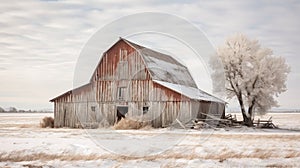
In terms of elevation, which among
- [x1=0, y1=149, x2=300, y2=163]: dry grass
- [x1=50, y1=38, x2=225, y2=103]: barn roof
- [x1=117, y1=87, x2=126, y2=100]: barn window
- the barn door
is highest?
[x1=50, y1=38, x2=225, y2=103]: barn roof

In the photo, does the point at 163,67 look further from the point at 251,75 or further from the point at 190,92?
the point at 251,75

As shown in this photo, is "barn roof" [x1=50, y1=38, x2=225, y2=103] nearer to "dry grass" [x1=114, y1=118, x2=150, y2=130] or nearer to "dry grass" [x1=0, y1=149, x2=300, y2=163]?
"dry grass" [x1=114, y1=118, x2=150, y2=130]

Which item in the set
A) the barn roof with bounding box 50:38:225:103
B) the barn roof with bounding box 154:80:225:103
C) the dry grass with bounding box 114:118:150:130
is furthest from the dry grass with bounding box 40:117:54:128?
the barn roof with bounding box 154:80:225:103

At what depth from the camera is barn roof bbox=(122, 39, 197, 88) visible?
3629 cm

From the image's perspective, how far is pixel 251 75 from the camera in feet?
Result: 137

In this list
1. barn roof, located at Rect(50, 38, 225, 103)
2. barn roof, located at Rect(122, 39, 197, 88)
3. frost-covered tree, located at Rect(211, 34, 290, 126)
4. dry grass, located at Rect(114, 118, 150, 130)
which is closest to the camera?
dry grass, located at Rect(114, 118, 150, 130)

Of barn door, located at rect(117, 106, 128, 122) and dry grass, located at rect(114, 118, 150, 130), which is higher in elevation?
barn door, located at rect(117, 106, 128, 122)

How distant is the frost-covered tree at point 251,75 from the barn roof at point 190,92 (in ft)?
9.49

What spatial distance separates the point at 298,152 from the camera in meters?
16.0

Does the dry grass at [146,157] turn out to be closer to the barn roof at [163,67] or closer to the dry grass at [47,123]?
the barn roof at [163,67]

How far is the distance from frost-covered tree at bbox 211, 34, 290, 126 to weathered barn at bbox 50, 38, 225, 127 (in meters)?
A: 6.31

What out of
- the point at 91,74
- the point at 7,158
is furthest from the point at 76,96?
the point at 7,158

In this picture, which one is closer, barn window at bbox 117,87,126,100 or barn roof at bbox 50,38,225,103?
barn roof at bbox 50,38,225,103

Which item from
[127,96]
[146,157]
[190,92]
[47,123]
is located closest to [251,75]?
[190,92]
